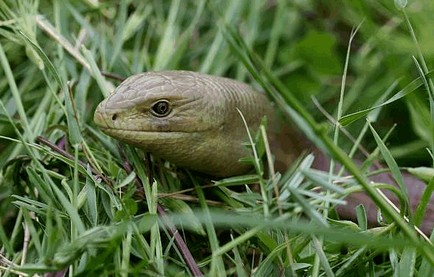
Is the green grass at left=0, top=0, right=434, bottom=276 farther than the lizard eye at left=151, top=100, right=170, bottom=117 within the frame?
No

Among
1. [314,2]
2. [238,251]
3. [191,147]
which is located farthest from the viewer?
[314,2]

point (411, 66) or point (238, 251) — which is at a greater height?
point (411, 66)

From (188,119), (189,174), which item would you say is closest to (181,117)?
(188,119)

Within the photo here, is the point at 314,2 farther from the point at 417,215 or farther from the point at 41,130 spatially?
the point at 417,215

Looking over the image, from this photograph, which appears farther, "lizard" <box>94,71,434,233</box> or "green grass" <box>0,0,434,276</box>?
"lizard" <box>94,71,434,233</box>

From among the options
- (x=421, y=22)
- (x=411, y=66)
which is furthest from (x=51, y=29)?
(x=411, y=66)
